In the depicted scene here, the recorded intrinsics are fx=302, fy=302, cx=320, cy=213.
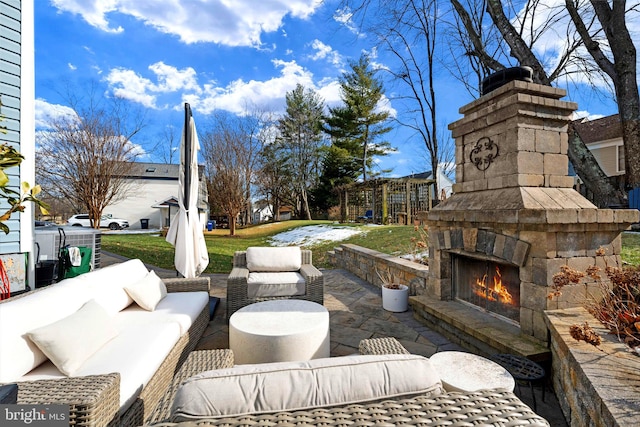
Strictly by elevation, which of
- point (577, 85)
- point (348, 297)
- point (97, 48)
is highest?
point (97, 48)

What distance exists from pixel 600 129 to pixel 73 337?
63.7 ft

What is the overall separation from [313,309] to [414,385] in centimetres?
216

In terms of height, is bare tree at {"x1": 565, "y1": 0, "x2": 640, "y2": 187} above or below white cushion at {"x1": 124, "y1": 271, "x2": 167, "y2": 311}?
above

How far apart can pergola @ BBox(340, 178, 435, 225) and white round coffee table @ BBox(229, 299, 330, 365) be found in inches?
490

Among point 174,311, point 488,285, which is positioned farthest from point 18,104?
point 488,285

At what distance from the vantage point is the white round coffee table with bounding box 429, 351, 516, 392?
179 centimetres

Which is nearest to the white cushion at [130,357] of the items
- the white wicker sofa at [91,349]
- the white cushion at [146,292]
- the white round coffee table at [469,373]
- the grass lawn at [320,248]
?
the white wicker sofa at [91,349]

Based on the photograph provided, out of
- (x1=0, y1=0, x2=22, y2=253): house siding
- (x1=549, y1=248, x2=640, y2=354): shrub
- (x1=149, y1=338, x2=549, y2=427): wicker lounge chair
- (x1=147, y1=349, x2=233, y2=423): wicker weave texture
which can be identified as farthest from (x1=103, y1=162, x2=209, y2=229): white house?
(x1=149, y1=338, x2=549, y2=427): wicker lounge chair

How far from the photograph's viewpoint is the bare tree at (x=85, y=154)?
434 inches

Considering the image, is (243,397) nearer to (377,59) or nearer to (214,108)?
(377,59)

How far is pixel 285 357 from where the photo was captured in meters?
2.52

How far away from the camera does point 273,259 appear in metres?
4.75

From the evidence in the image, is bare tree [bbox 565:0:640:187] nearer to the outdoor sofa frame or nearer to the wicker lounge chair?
the wicker lounge chair

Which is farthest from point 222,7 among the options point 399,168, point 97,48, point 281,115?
point 399,168
